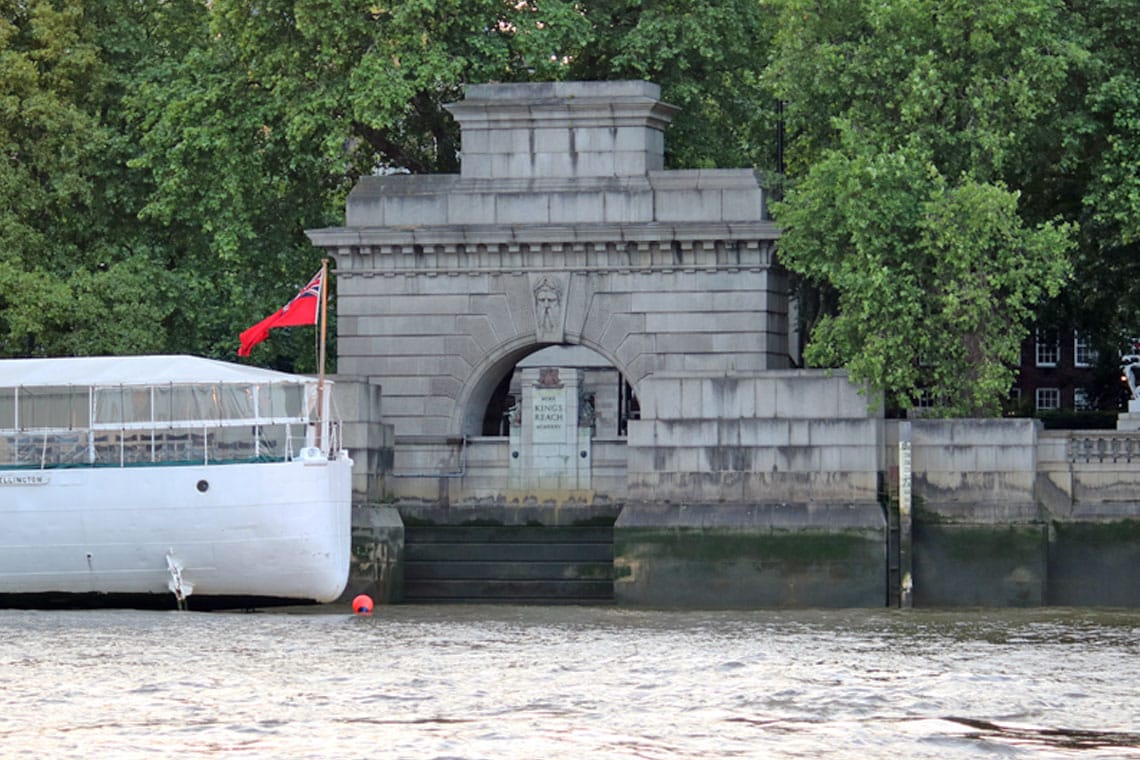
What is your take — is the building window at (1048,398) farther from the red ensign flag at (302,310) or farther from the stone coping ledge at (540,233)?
Result: the red ensign flag at (302,310)

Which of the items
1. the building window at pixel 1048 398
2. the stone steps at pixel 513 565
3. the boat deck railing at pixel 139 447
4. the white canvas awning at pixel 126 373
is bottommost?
the stone steps at pixel 513 565

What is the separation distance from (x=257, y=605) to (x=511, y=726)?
16839 millimetres

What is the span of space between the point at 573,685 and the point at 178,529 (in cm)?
1309

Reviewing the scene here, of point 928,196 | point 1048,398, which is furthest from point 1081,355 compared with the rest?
point 928,196

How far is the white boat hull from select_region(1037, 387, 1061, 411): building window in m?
42.4

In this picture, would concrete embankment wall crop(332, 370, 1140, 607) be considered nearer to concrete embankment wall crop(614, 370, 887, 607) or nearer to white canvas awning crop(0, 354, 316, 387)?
concrete embankment wall crop(614, 370, 887, 607)

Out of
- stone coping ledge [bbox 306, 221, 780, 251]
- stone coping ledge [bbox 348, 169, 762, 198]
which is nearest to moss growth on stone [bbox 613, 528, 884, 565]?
stone coping ledge [bbox 306, 221, 780, 251]

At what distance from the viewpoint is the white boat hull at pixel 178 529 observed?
145 ft

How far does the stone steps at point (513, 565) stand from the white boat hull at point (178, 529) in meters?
3.71

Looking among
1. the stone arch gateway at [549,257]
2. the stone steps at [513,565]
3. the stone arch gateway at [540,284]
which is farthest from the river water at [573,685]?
the stone arch gateway at [549,257]

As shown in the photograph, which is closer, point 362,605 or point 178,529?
point 178,529

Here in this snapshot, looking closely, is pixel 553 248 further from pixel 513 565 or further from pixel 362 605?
pixel 362 605

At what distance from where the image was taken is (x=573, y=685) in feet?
110

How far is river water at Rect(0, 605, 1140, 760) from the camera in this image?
28.4m
